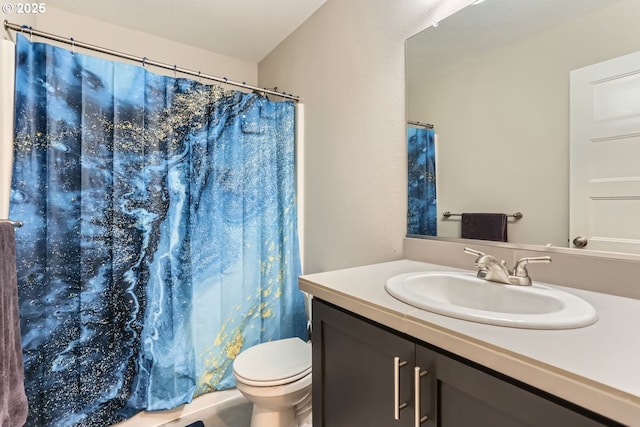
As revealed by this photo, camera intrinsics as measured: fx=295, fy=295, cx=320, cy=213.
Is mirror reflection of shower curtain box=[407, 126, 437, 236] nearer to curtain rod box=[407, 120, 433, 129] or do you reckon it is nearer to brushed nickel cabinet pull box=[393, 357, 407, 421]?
curtain rod box=[407, 120, 433, 129]

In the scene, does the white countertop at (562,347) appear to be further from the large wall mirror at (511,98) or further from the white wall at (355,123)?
the white wall at (355,123)

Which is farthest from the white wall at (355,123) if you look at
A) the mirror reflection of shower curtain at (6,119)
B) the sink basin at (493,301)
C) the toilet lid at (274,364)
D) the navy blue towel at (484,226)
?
the mirror reflection of shower curtain at (6,119)

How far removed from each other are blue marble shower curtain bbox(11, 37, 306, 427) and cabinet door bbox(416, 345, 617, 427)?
1.41m

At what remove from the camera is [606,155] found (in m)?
0.88

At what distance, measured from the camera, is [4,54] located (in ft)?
4.13

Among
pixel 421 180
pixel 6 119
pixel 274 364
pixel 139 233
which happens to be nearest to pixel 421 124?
pixel 421 180

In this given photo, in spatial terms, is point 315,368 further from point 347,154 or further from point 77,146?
point 77,146

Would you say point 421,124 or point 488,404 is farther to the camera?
point 421,124

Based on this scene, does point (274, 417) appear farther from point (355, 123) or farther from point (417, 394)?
point (355, 123)

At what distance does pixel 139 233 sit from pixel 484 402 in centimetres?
164

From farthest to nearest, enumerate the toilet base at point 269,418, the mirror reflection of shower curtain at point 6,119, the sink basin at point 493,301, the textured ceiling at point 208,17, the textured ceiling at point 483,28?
the textured ceiling at point 208,17
the toilet base at point 269,418
the mirror reflection of shower curtain at point 6,119
the textured ceiling at point 483,28
the sink basin at point 493,301

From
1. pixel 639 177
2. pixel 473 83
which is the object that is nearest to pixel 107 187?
pixel 473 83

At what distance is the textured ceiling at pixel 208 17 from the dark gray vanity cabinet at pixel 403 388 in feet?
5.89

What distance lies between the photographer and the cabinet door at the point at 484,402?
1.59 ft
